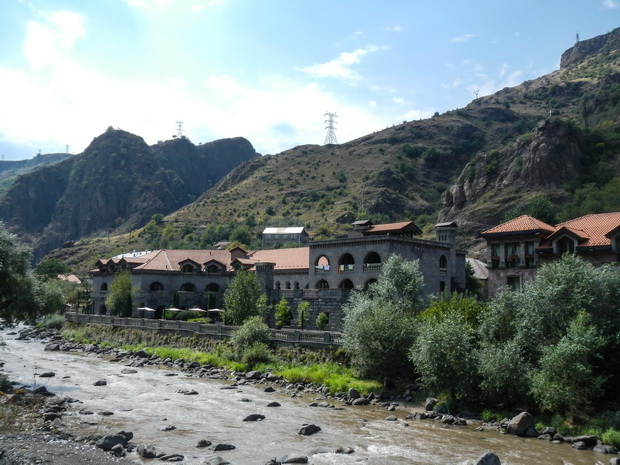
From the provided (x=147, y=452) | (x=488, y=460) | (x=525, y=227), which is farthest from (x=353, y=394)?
(x=525, y=227)

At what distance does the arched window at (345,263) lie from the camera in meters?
63.0

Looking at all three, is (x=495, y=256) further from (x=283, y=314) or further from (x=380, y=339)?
(x=380, y=339)

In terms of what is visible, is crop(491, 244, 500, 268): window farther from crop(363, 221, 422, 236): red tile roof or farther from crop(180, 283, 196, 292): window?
crop(180, 283, 196, 292): window

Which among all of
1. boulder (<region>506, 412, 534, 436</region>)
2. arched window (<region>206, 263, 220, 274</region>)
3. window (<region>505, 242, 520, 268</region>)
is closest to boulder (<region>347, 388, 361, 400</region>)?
boulder (<region>506, 412, 534, 436</region>)

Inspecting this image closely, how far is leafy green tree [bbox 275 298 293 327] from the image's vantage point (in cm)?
6022

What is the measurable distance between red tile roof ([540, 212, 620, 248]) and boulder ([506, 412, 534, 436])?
22339mm

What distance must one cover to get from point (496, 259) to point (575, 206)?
60653mm

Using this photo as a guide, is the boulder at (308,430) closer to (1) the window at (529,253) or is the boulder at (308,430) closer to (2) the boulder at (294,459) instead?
(2) the boulder at (294,459)

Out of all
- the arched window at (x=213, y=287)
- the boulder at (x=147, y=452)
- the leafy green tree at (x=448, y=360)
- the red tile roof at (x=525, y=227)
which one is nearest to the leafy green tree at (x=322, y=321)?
the red tile roof at (x=525, y=227)

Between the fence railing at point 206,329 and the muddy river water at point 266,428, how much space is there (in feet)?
21.8

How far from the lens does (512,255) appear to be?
52.9m


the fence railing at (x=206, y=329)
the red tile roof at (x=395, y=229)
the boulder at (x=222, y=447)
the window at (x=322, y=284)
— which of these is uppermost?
the red tile roof at (x=395, y=229)

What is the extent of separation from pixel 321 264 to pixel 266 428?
43192 mm

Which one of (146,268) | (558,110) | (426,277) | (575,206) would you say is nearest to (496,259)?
(426,277)
